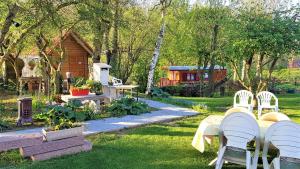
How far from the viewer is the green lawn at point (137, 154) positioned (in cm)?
567

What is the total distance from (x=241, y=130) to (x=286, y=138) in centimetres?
65

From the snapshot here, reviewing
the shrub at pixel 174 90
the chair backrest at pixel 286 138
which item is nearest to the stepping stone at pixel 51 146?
the chair backrest at pixel 286 138

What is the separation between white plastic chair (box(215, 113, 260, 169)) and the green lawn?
1.91 ft

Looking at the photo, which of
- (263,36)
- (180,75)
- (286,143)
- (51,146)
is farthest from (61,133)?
(180,75)

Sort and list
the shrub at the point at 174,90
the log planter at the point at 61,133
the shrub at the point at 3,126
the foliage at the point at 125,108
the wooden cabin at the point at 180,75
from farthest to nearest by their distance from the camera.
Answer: the wooden cabin at the point at 180,75 → the shrub at the point at 174,90 → the foliage at the point at 125,108 → the shrub at the point at 3,126 → the log planter at the point at 61,133

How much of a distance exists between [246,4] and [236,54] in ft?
26.1

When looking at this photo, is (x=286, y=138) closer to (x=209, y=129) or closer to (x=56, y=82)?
(x=209, y=129)

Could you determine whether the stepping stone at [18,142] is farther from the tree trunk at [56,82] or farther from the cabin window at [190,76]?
the cabin window at [190,76]

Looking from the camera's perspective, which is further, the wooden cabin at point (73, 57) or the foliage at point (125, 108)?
the wooden cabin at point (73, 57)

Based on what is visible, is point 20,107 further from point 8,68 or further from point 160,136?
point 8,68

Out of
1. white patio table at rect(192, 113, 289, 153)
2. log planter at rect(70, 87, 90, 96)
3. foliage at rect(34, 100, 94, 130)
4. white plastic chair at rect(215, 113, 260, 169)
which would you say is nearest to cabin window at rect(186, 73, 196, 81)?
log planter at rect(70, 87, 90, 96)

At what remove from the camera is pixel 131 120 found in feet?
30.7

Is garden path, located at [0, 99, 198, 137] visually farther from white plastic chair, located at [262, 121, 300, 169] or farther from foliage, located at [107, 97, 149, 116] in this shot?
white plastic chair, located at [262, 121, 300, 169]

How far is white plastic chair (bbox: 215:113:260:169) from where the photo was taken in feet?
17.0
